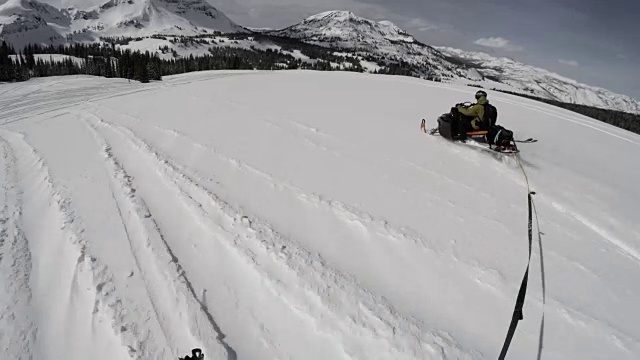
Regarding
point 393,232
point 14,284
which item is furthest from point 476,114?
point 14,284

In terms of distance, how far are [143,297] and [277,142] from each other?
6.20 metres

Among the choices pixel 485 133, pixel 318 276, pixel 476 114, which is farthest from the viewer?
pixel 476 114

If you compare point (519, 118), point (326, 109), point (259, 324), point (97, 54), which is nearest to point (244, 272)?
point (259, 324)

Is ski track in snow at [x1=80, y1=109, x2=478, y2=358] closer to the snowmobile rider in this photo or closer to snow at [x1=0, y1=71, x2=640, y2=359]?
snow at [x1=0, y1=71, x2=640, y2=359]

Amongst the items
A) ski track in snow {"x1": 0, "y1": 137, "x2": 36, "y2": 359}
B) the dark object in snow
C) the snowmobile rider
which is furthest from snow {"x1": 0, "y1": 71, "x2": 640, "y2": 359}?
the snowmobile rider

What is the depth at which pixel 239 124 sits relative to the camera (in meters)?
11.2

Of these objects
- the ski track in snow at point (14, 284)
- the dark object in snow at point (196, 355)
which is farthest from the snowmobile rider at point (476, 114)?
the ski track in snow at point (14, 284)

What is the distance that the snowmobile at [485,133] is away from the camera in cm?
877

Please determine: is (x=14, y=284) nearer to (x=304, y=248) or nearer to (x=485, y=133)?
(x=304, y=248)

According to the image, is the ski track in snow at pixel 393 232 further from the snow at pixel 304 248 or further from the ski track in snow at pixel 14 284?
the ski track in snow at pixel 14 284

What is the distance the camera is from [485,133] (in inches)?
362

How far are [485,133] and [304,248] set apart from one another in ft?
22.8

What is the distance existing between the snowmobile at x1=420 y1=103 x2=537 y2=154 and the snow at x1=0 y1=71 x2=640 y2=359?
35 cm

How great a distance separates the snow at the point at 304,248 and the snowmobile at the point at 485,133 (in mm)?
350
